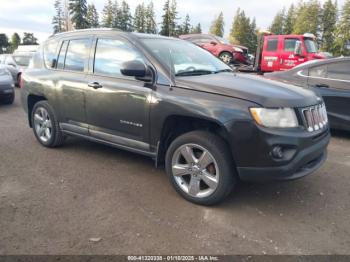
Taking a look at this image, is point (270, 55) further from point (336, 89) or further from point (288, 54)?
point (336, 89)

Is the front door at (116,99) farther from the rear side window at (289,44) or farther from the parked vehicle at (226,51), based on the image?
the parked vehicle at (226,51)

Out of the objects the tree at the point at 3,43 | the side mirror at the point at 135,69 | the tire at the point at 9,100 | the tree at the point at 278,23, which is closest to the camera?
the side mirror at the point at 135,69

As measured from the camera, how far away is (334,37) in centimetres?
5375

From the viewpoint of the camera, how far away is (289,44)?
44.8ft

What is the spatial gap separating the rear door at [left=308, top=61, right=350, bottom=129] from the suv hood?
2.67 metres

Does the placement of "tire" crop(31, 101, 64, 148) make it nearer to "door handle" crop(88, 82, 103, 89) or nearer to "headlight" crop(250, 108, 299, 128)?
"door handle" crop(88, 82, 103, 89)

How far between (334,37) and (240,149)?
58.0m

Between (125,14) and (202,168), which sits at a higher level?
(125,14)

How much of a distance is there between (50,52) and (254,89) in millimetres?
3320

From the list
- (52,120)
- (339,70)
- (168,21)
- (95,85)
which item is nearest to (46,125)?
(52,120)

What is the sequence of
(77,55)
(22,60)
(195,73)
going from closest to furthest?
(195,73)
(77,55)
(22,60)

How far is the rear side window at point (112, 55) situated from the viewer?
408 centimetres

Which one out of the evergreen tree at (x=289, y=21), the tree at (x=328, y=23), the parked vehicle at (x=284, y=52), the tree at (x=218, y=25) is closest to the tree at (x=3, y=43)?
the tree at (x=218, y=25)

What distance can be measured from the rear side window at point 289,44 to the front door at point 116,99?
10.8 meters
